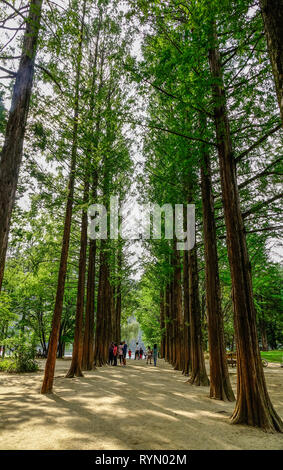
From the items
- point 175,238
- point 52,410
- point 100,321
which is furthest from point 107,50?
point 52,410

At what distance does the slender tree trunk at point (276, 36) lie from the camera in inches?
96.5

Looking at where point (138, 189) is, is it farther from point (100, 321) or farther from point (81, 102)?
point (100, 321)

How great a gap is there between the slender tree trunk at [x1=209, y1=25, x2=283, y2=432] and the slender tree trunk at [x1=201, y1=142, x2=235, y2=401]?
145cm

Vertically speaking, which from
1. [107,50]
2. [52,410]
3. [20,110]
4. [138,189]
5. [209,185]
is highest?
[107,50]

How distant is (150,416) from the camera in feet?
16.6

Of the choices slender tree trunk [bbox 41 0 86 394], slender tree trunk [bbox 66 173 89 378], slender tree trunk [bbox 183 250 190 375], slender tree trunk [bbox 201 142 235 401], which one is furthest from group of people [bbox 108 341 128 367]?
slender tree trunk [bbox 201 142 235 401]

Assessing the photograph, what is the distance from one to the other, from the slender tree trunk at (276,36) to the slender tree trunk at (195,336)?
30.1ft

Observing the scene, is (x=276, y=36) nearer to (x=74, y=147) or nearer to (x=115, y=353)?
(x=74, y=147)

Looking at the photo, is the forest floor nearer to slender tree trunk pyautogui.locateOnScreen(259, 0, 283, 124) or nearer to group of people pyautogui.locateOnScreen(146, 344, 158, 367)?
slender tree trunk pyautogui.locateOnScreen(259, 0, 283, 124)

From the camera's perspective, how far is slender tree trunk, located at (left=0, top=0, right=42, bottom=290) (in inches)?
180

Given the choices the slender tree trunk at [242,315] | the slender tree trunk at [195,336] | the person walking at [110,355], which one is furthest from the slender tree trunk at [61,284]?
the person walking at [110,355]

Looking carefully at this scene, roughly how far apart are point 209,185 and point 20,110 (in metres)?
6.07

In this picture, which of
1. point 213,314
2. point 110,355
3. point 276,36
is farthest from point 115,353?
point 276,36

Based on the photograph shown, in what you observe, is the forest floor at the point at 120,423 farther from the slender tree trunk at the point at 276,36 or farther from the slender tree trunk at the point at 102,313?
the slender tree trunk at the point at 102,313
